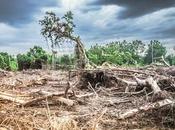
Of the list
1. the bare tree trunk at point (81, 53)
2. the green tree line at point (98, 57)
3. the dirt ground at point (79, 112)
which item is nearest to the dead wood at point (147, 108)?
the dirt ground at point (79, 112)

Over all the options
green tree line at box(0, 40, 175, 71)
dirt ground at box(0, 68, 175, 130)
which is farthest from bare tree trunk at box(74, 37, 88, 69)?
green tree line at box(0, 40, 175, 71)

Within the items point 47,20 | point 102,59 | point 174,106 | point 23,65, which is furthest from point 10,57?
point 174,106

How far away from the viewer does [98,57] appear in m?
19.1

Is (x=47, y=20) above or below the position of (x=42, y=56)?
above

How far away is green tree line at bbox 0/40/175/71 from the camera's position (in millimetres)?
18633

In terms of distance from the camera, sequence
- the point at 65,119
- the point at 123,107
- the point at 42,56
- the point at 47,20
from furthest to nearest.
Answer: the point at 42,56, the point at 47,20, the point at 123,107, the point at 65,119

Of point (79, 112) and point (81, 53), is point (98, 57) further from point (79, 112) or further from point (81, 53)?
point (79, 112)

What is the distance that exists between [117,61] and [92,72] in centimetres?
949

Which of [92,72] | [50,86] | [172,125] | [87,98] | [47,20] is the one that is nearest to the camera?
[172,125]

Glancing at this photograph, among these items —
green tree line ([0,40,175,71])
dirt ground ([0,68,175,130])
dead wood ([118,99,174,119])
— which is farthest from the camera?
green tree line ([0,40,175,71])

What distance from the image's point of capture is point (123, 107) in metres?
6.20

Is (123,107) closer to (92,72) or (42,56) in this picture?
(92,72)

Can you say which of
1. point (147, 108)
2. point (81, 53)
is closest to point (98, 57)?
point (81, 53)

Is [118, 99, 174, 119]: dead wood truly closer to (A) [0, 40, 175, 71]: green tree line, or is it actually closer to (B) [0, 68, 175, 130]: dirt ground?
(B) [0, 68, 175, 130]: dirt ground
